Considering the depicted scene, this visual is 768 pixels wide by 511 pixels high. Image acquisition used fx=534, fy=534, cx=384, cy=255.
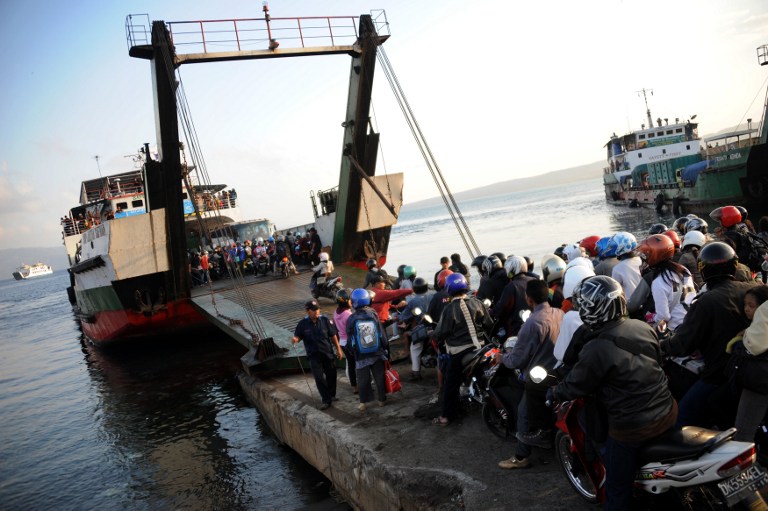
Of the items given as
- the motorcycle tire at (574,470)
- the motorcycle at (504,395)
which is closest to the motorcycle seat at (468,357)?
the motorcycle at (504,395)

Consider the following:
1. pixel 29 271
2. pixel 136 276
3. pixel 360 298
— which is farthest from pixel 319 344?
pixel 29 271

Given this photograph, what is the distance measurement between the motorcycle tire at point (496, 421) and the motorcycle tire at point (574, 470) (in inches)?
40.9

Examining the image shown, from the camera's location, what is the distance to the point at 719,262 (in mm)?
3551

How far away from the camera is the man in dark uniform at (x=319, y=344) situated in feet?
23.0

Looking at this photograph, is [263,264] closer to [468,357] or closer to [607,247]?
[468,357]

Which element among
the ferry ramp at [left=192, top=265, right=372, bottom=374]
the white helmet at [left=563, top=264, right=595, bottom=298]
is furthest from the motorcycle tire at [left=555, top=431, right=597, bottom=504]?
the ferry ramp at [left=192, top=265, right=372, bottom=374]

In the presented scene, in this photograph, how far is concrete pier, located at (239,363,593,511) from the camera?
13.5 feet

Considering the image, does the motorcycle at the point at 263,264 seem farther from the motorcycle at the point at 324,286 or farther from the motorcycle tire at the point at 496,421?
the motorcycle tire at the point at 496,421

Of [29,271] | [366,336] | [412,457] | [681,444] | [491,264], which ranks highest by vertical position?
[29,271]

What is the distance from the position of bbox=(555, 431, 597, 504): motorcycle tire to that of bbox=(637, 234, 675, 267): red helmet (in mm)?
1767

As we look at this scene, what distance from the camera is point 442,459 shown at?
16.0ft

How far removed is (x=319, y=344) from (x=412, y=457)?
239cm

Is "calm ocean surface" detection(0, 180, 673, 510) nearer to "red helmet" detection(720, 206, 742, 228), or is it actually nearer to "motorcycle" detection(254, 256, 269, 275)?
"motorcycle" detection(254, 256, 269, 275)

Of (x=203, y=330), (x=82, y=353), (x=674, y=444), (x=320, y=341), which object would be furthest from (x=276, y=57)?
(x=82, y=353)
